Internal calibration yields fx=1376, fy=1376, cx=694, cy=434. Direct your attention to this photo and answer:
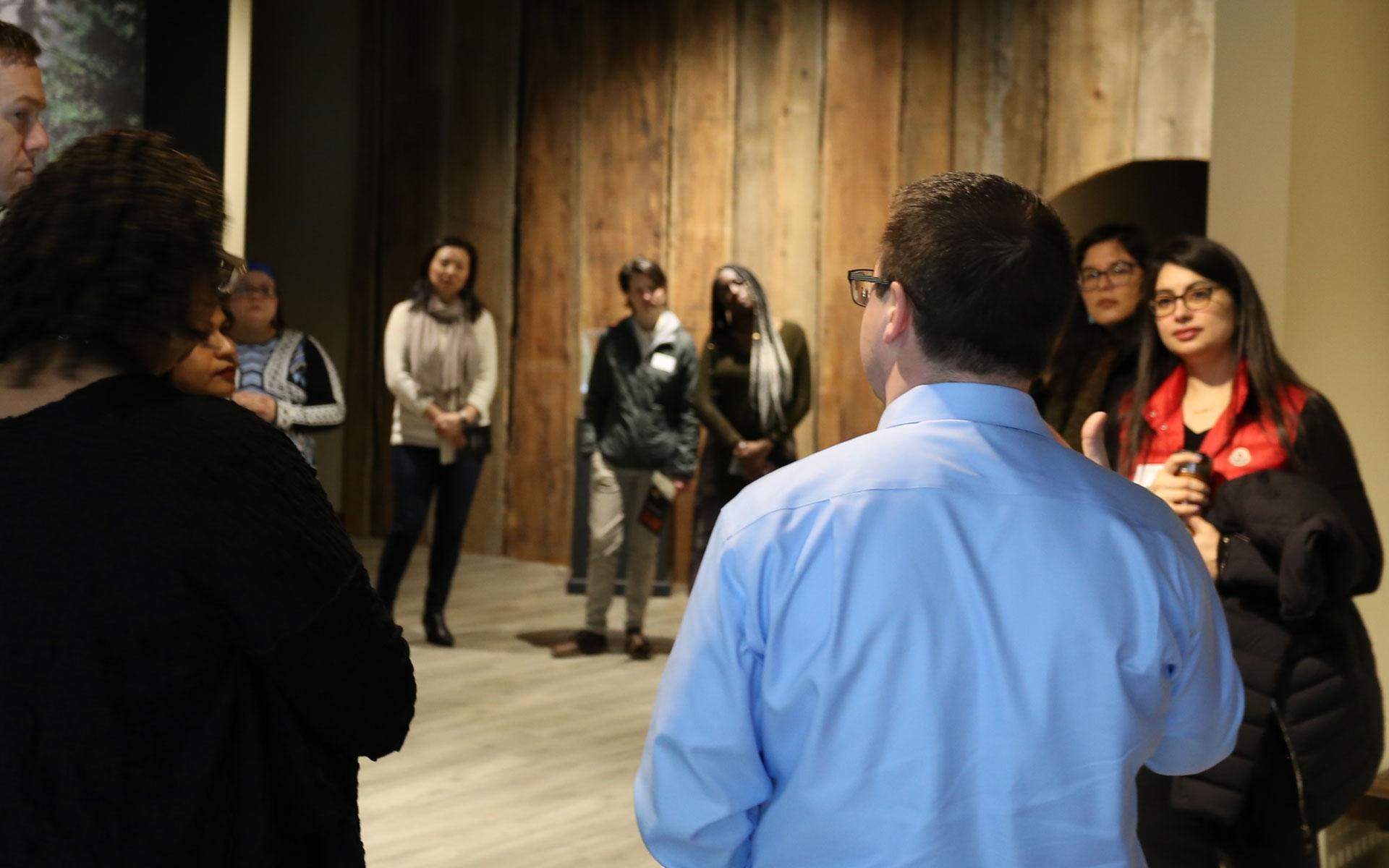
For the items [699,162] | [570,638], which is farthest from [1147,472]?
[699,162]

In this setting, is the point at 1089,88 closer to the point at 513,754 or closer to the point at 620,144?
the point at 620,144

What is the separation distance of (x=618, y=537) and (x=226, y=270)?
435 cm

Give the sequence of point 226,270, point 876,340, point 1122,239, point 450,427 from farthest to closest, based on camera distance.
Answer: point 450,427 → point 1122,239 → point 226,270 → point 876,340

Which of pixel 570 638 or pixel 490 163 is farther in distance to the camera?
pixel 490 163

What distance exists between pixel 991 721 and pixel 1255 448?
5.03 feet

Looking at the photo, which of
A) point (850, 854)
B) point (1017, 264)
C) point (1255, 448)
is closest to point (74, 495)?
point (850, 854)

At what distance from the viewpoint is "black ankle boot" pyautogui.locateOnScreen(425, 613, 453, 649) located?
19.4ft

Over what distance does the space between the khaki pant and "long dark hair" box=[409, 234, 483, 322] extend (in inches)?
32.5

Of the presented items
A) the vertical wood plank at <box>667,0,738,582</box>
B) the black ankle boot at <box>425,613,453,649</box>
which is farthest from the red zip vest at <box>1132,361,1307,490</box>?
the vertical wood plank at <box>667,0,738,582</box>

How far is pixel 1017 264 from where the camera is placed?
129cm

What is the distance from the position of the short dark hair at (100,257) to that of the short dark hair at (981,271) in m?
0.68

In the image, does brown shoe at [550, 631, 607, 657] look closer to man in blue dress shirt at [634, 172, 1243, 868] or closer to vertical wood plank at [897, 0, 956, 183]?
vertical wood plank at [897, 0, 956, 183]

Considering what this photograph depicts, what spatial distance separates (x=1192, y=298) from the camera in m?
2.64

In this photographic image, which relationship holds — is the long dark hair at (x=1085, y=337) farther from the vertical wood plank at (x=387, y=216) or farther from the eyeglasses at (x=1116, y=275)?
the vertical wood plank at (x=387, y=216)
